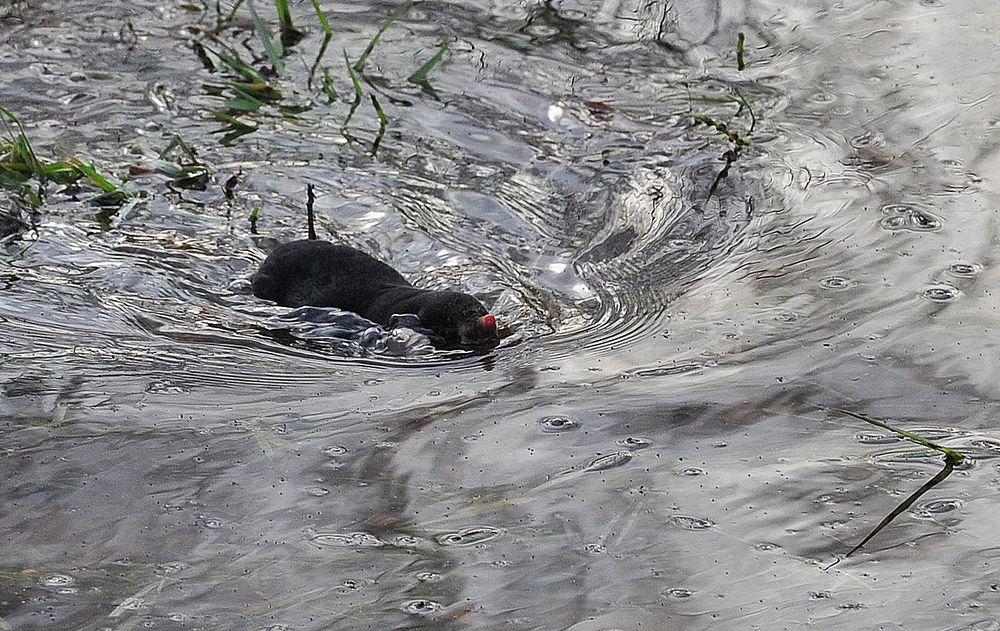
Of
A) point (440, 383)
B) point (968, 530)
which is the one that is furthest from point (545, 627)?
point (440, 383)

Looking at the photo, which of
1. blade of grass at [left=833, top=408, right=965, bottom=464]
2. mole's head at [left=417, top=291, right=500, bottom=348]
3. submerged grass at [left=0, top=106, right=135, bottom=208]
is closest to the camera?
blade of grass at [left=833, top=408, right=965, bottom=464]

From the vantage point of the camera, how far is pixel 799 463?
10.6ft

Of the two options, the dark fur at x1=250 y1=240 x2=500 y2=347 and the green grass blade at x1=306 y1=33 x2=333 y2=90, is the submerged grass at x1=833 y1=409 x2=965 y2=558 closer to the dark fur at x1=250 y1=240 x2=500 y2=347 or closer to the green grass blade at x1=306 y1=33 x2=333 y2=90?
the dark fur at x1=250 y1=240 x2=500 y2=347

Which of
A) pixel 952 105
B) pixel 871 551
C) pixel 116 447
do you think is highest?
pixel 952 105

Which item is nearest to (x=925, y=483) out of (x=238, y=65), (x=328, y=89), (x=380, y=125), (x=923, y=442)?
(x=923, y=442)

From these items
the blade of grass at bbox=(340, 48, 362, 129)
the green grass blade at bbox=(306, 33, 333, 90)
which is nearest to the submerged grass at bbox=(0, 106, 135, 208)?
the blade of grass at bbox=(340, 48, 362, 129)

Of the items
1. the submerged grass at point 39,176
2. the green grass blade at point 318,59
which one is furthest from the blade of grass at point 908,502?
the green grass blade at point 318,59

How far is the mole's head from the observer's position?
13.5 ft

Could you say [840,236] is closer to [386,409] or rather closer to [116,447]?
[386,409]

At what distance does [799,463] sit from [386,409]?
3.59ft

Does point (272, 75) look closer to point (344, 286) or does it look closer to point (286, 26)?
point (286, 26)

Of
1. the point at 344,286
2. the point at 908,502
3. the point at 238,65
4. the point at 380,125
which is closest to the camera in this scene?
the point at 908,502

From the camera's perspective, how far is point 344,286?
181 inches

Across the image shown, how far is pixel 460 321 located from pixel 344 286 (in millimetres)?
629
